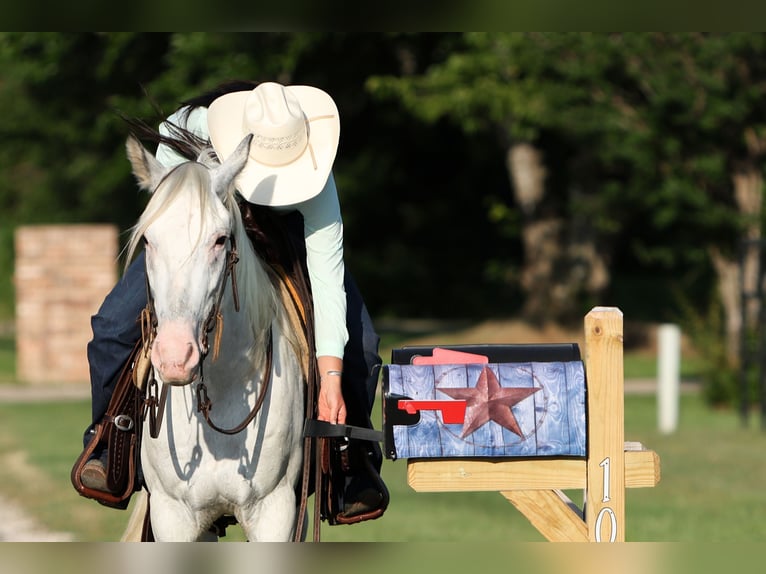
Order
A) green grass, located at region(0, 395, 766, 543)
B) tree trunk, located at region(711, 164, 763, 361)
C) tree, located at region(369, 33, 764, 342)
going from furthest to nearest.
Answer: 1. tree trunk, located at region(711, 164, 763, 361)
2. tree, located at region(369, 33, 764, 342)
3. green grass, located at region(0, 395, 766, 543)

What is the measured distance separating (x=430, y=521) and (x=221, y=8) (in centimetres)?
645

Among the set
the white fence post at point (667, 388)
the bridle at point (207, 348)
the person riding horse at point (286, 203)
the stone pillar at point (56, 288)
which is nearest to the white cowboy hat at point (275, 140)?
the person riding horse at point (286, 203)

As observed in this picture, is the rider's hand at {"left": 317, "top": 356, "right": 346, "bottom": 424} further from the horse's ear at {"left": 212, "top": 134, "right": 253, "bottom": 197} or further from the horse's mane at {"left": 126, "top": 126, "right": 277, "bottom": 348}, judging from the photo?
the horse's ear at {"left": 212, "top": 134, "right": 253, "bottom": 197}

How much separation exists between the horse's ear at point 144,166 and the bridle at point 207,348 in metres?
0.36

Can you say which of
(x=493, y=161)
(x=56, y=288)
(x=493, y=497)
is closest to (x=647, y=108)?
(x=493, y=497)

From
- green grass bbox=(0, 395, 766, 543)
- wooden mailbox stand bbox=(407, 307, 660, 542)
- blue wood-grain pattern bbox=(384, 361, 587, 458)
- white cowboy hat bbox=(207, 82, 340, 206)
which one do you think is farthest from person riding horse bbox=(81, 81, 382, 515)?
green grass bbox=(0, 395, 766, 543)

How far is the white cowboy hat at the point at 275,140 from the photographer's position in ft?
15.7

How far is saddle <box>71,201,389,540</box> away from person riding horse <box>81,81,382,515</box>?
4cm

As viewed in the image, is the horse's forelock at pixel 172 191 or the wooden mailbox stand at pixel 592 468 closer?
the horse's forelock at pixel 172 191

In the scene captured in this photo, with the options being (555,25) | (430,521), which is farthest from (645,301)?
(555,25)

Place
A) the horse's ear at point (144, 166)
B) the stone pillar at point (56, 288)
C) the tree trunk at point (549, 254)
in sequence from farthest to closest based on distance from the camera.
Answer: the tree trunk at point (549, 254), the stone pillar at point (56, 288), the horse's ear at point (144, 166)

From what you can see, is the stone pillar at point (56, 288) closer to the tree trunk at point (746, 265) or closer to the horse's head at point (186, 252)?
the tree trunk at point (746, 265)

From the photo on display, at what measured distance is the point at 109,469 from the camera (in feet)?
16.5

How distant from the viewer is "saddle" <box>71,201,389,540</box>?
4922 millimetres
